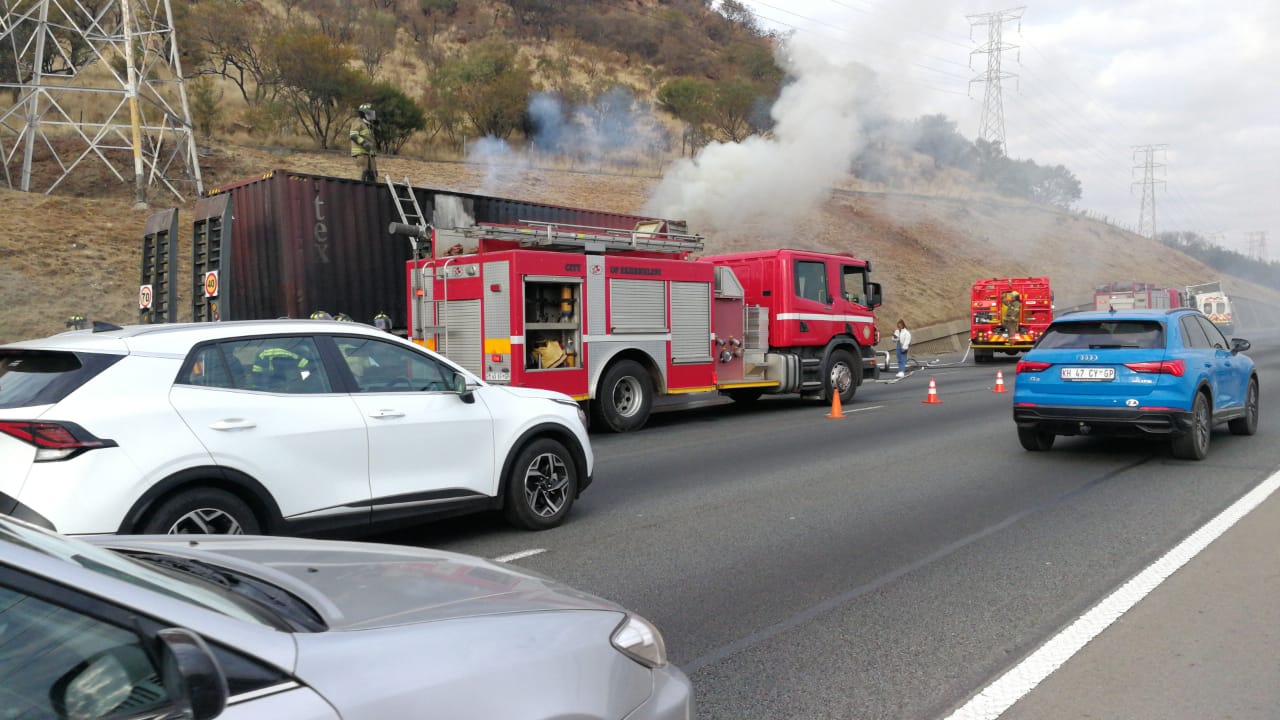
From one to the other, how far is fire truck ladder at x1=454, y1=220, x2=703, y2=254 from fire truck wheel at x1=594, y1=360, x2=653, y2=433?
5.46 feet

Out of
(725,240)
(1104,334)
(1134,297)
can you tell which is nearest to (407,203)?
(1104,334)

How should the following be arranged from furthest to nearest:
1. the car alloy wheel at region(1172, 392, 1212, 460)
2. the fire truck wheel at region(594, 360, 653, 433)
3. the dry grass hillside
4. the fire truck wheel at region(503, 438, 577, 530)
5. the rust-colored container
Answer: the dry grass hillside
the rust-colored container
the fire truck wheel at region(594, 360, 653, 433)
the car alloy wheel at region(1172, 392, 1212, 460)
the fire truck wheel at region(503, 438, 577, 530)

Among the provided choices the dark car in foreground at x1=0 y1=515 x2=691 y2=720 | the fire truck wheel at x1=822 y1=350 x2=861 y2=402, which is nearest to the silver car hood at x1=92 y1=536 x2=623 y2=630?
the dark car in foreground at x1=0 y1=515 x2=691 y2=720

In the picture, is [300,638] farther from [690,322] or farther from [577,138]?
[577,138]

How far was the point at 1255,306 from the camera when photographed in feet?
182

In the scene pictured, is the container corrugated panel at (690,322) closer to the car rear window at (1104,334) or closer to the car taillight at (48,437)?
the car rear window at (1104,334)

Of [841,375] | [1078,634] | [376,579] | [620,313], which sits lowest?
[1078,634]

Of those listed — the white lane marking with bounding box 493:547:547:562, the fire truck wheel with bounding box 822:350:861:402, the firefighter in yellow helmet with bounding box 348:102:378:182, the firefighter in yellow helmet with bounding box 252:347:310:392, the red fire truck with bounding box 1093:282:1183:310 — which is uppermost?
the firefighter in yellow helmet with bounding box 348:102:378:182

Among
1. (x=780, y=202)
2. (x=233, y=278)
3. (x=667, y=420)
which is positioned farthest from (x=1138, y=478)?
(x=780, y=202)

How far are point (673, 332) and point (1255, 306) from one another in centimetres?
5557

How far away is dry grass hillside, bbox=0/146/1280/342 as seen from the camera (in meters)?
19.8

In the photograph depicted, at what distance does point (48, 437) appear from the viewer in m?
4.54

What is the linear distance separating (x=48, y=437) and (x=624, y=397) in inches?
346

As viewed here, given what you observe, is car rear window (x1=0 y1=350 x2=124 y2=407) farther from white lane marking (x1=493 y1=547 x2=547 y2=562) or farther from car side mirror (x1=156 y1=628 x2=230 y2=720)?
car side mirror (x1=156 y1=628 x2=230 y2=720)
